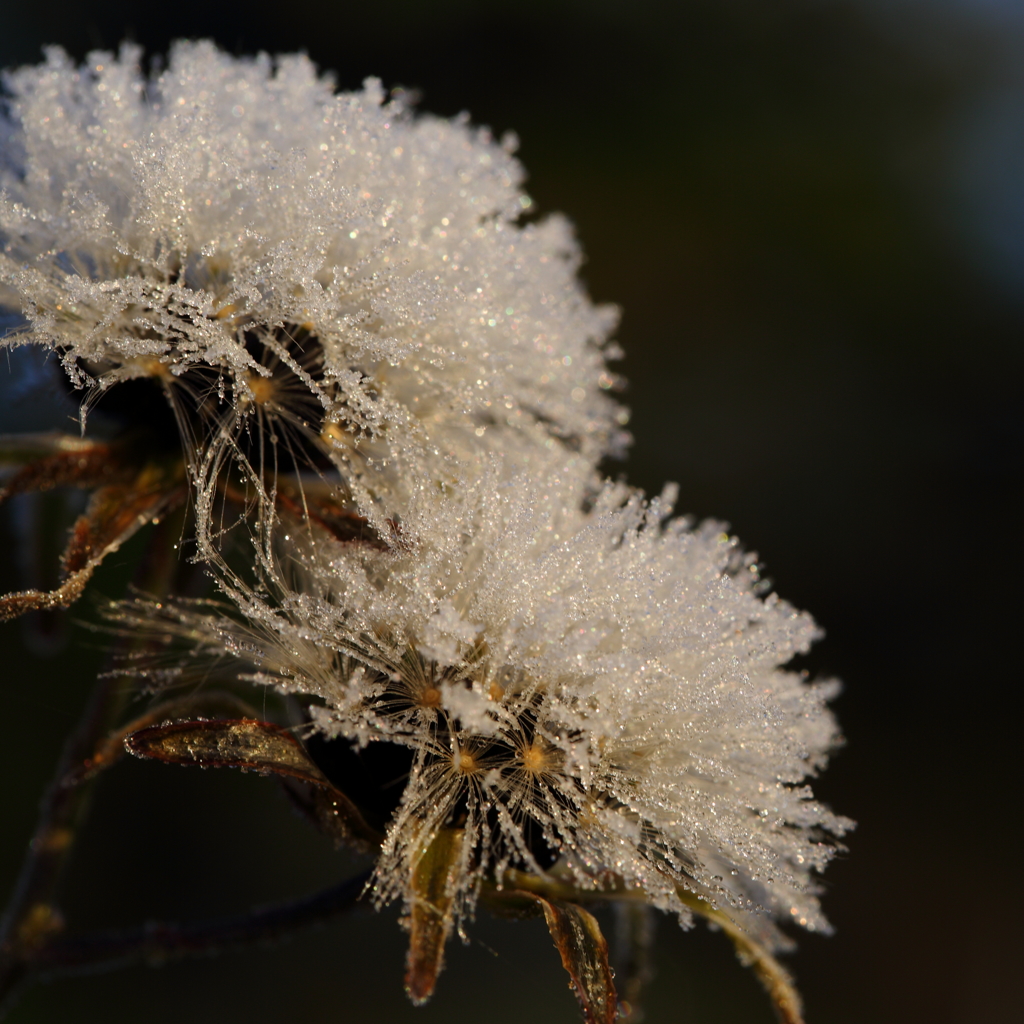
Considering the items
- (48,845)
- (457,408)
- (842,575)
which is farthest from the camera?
(842,575)

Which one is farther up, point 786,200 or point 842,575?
point 786,200

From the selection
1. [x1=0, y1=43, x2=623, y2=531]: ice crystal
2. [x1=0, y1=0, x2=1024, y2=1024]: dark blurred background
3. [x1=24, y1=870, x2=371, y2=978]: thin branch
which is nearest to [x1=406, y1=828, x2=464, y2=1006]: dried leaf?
[x1=24, y1=870, x2=371, y2=978]: thin branch

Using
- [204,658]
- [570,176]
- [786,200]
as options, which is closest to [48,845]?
[204,658]

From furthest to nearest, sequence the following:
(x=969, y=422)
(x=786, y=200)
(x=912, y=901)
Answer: (x=786, y=200), (x=969, y=422), (x=912, y=901)

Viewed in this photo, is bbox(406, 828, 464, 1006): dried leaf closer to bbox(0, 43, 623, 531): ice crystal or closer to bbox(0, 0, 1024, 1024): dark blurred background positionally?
bbox(0, 43, 623, 531): ice crystal

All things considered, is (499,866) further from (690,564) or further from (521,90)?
(521,90)

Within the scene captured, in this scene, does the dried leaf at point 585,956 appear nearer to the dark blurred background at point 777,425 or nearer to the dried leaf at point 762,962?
the dried leaf at point 762,962

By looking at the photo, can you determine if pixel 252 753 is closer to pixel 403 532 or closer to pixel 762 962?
pixel 403 532
